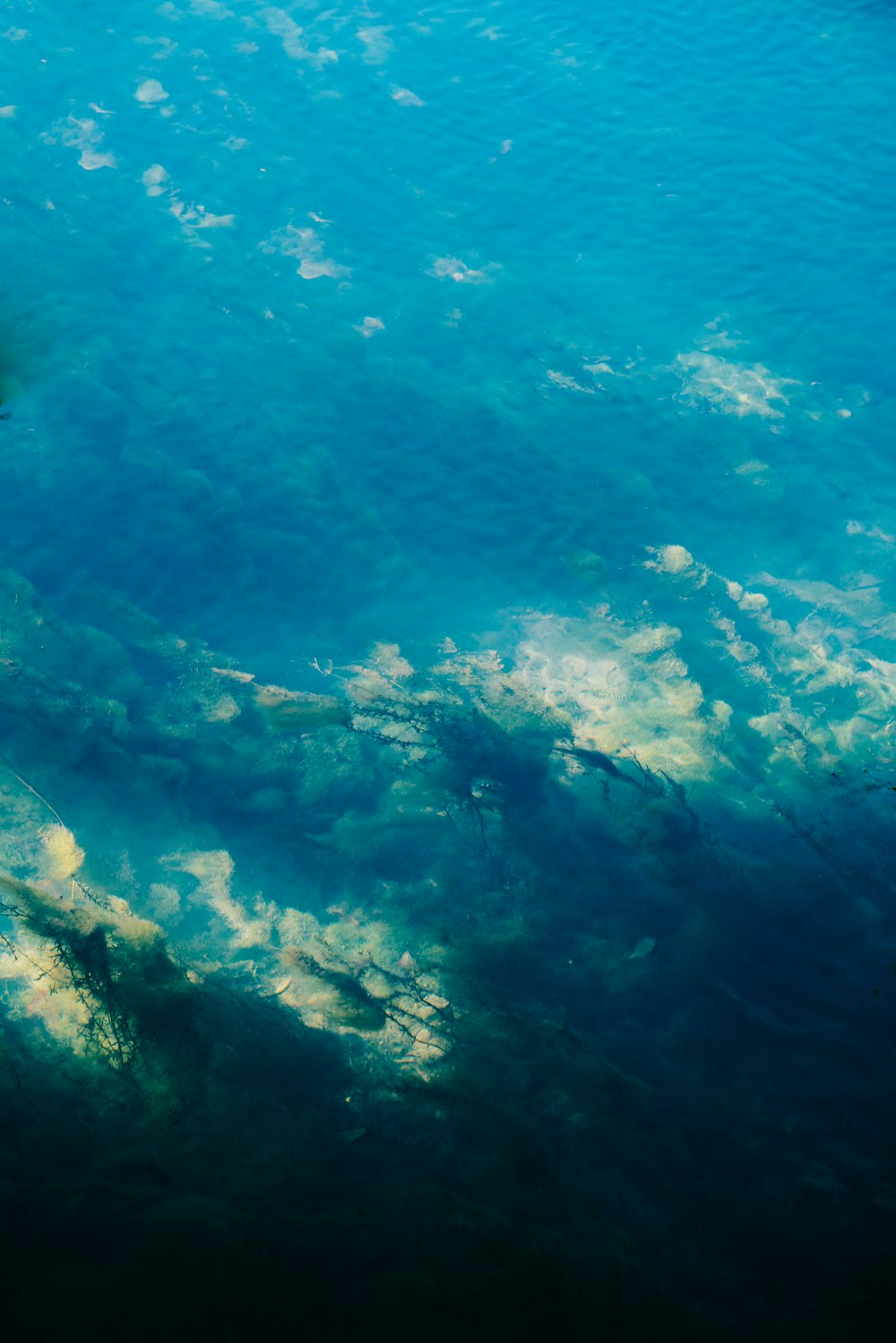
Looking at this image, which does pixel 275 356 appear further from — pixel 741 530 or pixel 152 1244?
pixel 152 1244

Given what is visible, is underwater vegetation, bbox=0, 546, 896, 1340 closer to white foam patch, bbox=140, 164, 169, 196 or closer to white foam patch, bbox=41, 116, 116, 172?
white foam patch, bbox=140, 164, 169, 196

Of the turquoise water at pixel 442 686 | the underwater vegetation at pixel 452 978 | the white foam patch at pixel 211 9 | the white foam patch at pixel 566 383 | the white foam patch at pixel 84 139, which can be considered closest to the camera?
the underwater vegetation at pixel 452 978

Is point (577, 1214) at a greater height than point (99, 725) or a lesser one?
lesser

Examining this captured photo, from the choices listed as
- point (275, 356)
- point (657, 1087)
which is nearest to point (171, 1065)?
point (657, 1087)

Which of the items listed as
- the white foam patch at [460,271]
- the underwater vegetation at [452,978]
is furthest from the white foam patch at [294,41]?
the underwater vegetation at [452,978]

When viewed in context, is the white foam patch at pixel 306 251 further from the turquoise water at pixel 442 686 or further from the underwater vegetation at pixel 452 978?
the underwater vegetation at pixel 452 978

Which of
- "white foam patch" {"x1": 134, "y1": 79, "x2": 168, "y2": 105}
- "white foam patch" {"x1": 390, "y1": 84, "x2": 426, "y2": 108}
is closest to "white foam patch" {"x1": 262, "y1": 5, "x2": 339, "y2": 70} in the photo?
"white foam patch" {"x1": 390, "y1": 84, "x2": 426, "y2": 108}

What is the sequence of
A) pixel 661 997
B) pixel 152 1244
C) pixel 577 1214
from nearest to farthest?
pixel 152 1244 < pixel 577 1214 < pixel 661 997
